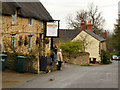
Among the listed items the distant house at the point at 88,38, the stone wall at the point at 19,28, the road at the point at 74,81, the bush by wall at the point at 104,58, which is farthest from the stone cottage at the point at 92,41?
the road at the point at 74,81

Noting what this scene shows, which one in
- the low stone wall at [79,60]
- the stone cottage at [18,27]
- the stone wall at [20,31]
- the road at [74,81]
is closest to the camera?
the road at [74,81]

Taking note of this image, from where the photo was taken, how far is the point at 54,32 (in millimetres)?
19938

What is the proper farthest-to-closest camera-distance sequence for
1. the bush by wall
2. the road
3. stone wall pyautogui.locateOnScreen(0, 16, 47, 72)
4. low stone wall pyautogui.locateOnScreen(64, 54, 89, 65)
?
the bush by wall < low stone wall pyautogui.locateOnScreen(64, 54, 89, 65) < stone wall pyautogui.locateOnScreen(0, 16, 47, 72) < the road

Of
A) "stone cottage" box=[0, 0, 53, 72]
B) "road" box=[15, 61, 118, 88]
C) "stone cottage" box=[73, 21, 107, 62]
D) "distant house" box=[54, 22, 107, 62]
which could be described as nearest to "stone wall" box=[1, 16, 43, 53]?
"stone cottage" box=[0, 0, 53, 72]

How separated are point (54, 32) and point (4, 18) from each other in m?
Result: 4.42

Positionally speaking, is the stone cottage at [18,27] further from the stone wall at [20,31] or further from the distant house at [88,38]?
the distant house at [88,38]

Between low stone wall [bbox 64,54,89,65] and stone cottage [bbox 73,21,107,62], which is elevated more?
stone cottage [bbox 73,21,107,62]

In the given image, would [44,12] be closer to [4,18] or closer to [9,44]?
[4,18]

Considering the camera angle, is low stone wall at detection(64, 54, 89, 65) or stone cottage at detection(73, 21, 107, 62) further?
stone cottage at detection(73, 21, 107, 62)

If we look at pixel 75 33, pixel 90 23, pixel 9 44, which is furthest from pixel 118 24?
pixel 9 44

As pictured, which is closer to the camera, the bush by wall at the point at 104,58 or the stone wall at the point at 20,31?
the stone wall at the point at 20,31

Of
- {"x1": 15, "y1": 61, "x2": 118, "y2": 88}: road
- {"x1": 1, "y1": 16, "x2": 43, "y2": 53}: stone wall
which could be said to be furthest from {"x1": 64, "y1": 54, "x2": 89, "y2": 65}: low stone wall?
{"x1": 15, "y1": 61, "x2": 118, "y2": 88}: road

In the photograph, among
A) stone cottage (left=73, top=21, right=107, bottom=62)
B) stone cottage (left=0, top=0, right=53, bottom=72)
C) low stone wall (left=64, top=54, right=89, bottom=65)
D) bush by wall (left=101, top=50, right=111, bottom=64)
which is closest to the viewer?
stone cottage (left=0, top=0, right=53, bottom=72)

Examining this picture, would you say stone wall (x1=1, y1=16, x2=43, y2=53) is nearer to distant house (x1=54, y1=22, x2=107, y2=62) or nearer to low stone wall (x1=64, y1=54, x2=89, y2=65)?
low stone wall (x1=64, y1=54, x2=89, y2=65)
